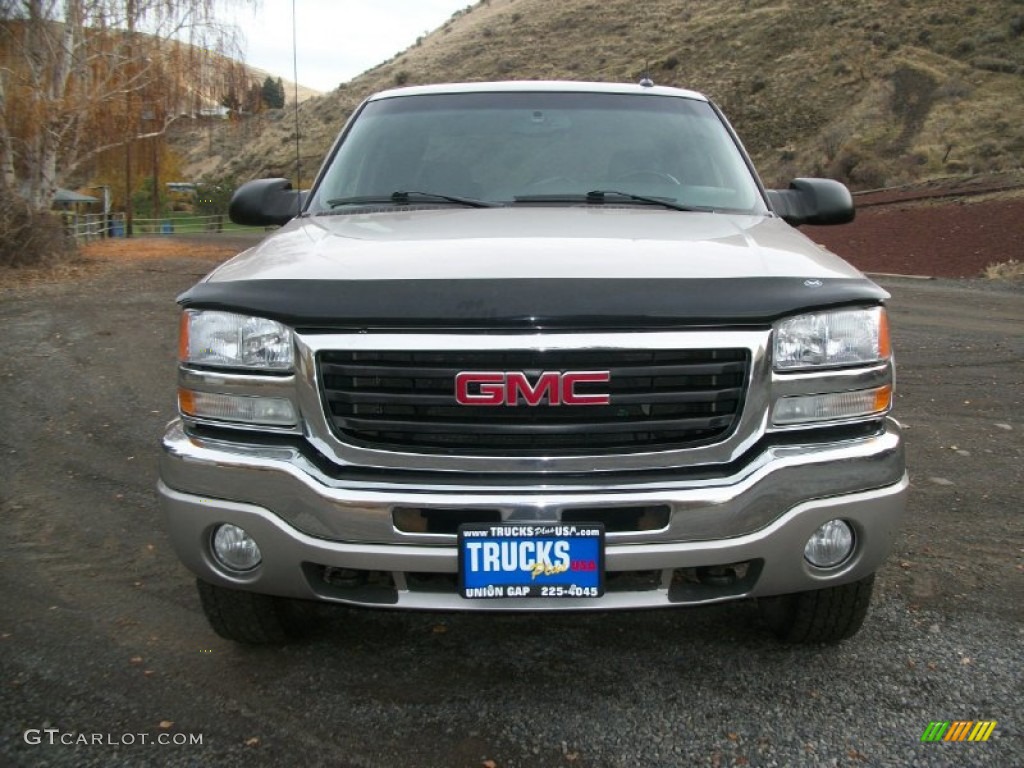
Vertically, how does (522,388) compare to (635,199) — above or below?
below

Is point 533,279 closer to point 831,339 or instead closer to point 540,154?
point 831,339

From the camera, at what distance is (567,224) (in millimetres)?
3012

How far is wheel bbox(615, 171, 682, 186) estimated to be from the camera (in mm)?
3703

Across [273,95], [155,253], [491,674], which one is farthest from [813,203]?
[273,95]

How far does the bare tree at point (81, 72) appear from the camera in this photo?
1972cm

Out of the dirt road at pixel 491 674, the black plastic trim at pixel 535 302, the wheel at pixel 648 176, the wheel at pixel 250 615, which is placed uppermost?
the wheel at pixel 648 176

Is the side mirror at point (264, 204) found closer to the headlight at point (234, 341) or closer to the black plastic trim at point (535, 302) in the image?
the headlight at point (234, 341)

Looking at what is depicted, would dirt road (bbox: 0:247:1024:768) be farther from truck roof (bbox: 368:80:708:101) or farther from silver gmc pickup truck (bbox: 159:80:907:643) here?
truck roof (bbox: 368:80:708:101)

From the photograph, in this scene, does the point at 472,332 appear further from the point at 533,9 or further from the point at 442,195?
the point at 533,9

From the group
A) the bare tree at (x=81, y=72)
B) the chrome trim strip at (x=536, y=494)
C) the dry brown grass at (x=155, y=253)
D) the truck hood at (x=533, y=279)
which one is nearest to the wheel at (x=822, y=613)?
the chrome trim strip at (x=536, y=494)

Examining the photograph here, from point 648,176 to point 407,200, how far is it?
98 centimetres

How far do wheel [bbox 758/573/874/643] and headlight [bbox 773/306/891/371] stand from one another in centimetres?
70

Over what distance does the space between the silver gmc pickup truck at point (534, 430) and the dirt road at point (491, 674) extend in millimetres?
392

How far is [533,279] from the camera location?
238 centimetres
